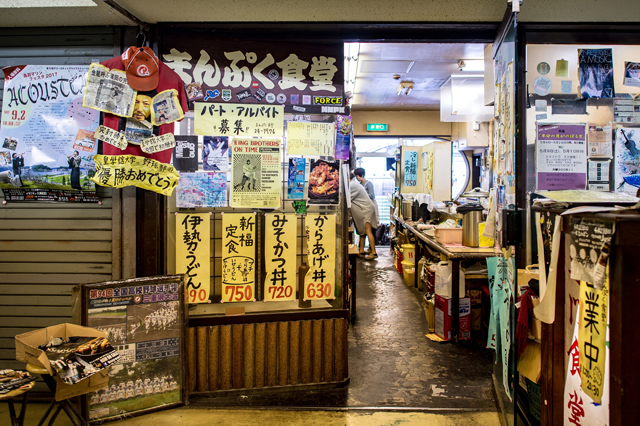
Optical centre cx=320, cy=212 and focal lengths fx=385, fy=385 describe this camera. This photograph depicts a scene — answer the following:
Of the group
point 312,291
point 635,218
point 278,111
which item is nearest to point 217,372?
point 312,291

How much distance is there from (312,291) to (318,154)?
1.06m

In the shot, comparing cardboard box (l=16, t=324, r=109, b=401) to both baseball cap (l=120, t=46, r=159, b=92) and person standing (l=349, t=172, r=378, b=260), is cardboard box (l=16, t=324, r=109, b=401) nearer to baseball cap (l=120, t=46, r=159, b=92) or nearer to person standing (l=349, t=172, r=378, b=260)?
baseball cap (l=120, t=46, r=159, b=92)

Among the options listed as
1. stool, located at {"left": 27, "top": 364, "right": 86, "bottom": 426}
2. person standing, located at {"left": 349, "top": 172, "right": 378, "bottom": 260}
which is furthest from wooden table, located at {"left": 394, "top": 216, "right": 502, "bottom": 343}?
person standing, located at {"left": 349, "top": 172, "right": 378, "bottom": 260}

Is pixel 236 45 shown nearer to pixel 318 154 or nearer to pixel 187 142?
pixel 187 142

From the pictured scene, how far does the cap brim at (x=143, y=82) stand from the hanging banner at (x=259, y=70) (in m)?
0.24

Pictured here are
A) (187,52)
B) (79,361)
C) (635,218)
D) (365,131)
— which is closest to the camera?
(635,218)

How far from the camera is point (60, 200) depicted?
290cm

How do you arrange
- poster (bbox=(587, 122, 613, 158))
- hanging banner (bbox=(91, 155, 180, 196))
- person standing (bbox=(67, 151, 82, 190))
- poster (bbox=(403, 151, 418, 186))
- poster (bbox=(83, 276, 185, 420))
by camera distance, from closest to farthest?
poster (bbox=(83, 276, 185, 420)) → hanging banner (bbox=(91, 155, 180, 196)) → person standing (bbox=(67, 151, 82, 190)) → poster (bbox=(587, 122, 613, 158)) → poster (bbox=(403, 151, 418, 186))

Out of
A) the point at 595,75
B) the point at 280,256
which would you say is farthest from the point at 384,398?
the point at 595,75

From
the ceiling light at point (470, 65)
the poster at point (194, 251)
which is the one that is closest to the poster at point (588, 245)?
the poster at point (194, 251)

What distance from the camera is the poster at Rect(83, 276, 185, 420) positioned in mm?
2541

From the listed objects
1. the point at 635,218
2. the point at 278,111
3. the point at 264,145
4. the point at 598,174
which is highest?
the point at 278,111

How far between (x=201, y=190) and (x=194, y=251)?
1.51ft

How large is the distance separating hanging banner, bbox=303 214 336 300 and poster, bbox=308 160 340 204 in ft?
0.43
